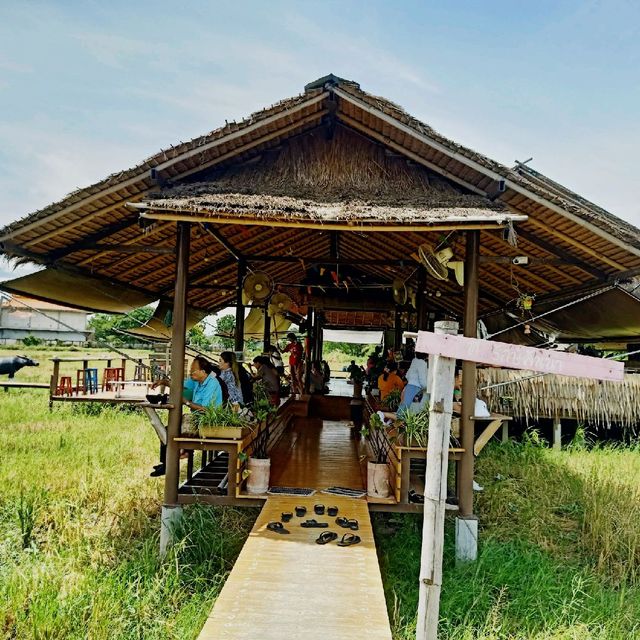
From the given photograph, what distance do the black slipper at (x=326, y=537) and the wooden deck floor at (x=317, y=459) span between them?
4.31 ft

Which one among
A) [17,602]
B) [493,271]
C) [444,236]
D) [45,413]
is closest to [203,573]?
[17,602]

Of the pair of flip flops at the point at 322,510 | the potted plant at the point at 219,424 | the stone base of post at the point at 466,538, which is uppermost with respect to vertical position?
the potted plant at the point at 219,424

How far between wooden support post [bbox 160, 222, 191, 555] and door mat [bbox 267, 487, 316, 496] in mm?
953

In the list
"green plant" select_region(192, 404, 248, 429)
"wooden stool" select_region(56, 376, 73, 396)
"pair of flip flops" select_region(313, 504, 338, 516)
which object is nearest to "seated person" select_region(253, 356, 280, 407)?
"green plant" select_region(192, 404, 248, 429)

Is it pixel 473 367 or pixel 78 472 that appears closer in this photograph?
pixel 473 367

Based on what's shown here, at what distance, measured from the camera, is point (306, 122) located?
6.25m

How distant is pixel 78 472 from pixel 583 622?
6717 mm

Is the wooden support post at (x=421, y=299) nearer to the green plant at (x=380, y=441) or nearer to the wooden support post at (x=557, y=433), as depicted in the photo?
the green plant at (x=380, y=441)

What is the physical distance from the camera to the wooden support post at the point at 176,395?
18.2 ft

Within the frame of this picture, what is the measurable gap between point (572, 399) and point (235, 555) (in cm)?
760

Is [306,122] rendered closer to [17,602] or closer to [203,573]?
[203,573]

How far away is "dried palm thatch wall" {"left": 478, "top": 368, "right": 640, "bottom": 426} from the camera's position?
34.8 ft

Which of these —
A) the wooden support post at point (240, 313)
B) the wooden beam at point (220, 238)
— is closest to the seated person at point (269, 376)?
the wooden support post at point (240, 313)

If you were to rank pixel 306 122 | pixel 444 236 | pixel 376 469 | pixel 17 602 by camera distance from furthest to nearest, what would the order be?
pixel 444 236, pixel 306 122, pixel 376 469, pixel 17 602
